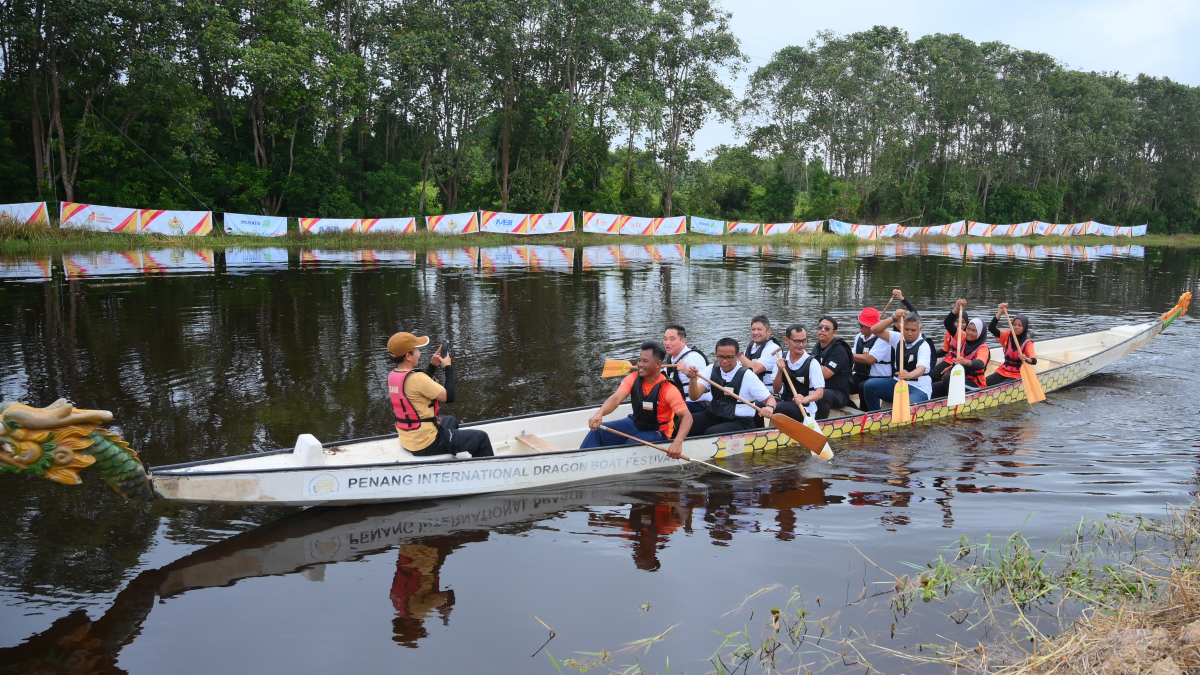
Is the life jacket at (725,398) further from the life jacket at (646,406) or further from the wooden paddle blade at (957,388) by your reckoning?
the wooden paddle blade at (957,388)

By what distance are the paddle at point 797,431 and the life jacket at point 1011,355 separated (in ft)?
14.3

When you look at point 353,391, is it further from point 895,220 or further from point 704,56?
point 895,220

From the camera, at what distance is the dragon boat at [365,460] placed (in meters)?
4.64

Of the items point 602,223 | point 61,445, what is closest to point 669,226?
point 602,223

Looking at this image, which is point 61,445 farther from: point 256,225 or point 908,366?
point 256,225

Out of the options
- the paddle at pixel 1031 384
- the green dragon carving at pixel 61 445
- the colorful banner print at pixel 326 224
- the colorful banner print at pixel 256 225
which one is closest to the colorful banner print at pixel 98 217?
the colorful banner print at pixel 256 225

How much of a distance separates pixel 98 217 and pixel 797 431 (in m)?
28.8

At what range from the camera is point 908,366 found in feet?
32.3

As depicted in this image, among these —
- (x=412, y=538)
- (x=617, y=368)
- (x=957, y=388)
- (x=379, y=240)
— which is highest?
(x=379, y=240)

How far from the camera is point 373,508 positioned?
6.67 meters

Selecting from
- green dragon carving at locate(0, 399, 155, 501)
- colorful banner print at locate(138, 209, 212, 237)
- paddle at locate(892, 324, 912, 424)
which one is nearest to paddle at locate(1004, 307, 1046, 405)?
paddle at locate(892, 324, 912, 424)

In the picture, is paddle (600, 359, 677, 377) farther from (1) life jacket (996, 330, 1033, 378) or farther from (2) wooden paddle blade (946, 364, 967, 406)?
(1) life jacket (996, 330, 1033, 378)

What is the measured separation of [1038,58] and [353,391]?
191 ft

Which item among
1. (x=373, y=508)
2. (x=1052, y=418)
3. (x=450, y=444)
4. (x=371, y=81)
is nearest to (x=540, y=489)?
(x=450, y=444)
